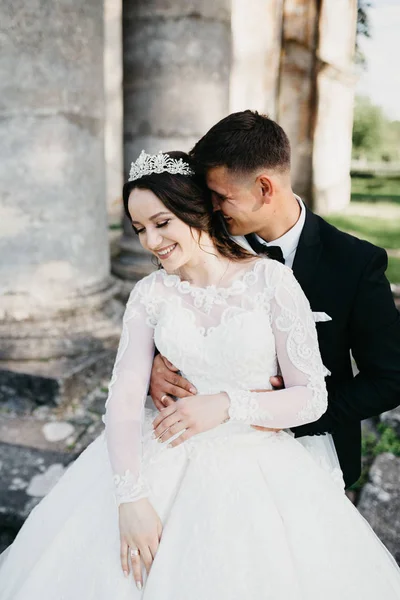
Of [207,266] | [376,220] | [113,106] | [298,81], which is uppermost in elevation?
[298,81]

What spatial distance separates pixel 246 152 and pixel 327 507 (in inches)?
52.1

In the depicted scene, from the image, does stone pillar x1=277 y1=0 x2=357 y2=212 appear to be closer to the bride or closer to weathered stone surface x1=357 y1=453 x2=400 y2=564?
weathered stone surface x1=357 y1=453 x2=400 y2=564

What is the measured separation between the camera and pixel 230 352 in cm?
204

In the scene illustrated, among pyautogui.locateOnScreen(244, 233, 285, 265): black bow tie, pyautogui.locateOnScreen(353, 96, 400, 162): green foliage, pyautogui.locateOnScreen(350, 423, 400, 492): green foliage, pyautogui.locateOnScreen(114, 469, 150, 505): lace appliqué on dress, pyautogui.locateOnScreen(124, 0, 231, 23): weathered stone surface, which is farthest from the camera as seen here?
pyautogui.locateOnScreen(353, 96, 400, 162): green foliage

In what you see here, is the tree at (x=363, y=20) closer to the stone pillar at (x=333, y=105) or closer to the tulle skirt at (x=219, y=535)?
the stone pillar at (x=333, y=105)

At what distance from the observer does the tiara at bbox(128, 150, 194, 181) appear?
2107mm

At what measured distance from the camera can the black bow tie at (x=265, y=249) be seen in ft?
7.55

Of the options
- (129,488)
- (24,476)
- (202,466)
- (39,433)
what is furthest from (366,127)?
(129,488)

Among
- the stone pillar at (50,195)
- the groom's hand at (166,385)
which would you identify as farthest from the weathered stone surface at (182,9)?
the groom's hand at (166,385)

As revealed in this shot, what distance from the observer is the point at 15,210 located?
4.05m

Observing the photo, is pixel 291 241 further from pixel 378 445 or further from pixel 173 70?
pixel 173 70

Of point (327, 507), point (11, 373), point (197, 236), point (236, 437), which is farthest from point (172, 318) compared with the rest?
point (11, 373)

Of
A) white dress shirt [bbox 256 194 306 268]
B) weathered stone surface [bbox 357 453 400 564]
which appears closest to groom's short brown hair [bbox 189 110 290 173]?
white dress shirt [bbox 256 194 306 268]

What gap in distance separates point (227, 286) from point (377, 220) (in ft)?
35.1
